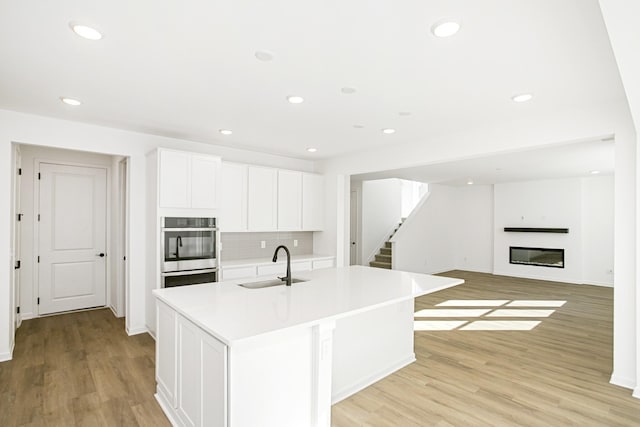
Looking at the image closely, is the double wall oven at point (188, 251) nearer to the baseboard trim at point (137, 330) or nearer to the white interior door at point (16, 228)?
the baseboard trim at point (137, 330)

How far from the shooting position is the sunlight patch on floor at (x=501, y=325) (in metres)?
4.52

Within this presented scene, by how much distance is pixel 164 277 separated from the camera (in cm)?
394

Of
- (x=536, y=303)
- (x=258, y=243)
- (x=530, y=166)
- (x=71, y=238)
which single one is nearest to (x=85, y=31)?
(x=258, y=243)

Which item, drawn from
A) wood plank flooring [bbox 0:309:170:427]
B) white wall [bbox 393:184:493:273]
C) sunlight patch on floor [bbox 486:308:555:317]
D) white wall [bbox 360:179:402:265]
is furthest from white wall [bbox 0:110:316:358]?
white wall [bbox 393:184:493:273]

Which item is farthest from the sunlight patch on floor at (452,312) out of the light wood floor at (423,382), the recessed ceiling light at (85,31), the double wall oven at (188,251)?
the recessed ceiling light at (85,31)

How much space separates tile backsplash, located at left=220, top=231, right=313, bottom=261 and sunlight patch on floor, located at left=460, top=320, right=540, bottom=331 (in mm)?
2844

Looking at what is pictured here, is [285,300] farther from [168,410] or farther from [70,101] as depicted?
[70,101]

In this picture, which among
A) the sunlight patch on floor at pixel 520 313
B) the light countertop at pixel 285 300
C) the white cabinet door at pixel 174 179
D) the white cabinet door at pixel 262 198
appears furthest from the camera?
the sunlight patch on floor at pixel 520 313

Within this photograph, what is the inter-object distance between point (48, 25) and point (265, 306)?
2052 millimetres

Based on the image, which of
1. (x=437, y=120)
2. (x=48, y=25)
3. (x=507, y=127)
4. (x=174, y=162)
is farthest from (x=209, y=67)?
(x=507, y=127)

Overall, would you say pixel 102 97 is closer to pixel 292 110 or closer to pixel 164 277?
pixel 292 110

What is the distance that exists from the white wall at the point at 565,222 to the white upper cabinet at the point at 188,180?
25.2 ft

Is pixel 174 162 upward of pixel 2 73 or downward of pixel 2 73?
downward

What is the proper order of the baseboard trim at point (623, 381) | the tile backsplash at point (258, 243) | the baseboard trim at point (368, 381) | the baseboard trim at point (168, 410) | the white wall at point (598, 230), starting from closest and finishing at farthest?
the baseboard trim at point (168, 410)
the baseboard trim at point (368, 381)
the baseboard trim at point (623, 381)
the tile backsplash at point (258, 243)
the white wall at point (598, 230)
